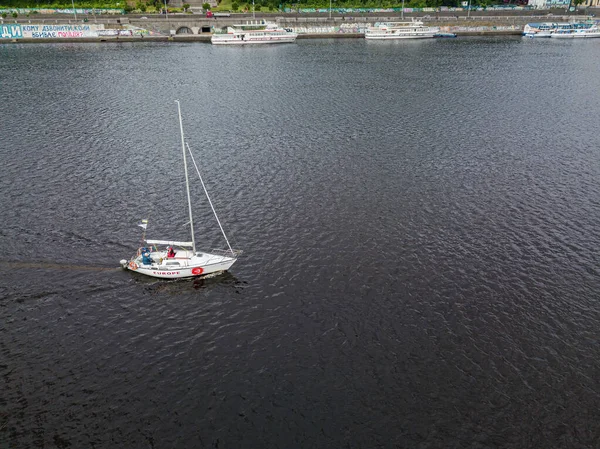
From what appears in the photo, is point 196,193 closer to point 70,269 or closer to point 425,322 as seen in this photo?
point 70,269

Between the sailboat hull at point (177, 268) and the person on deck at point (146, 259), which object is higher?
the person on deck at point (146, 259)

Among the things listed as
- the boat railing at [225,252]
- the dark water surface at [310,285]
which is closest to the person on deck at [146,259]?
the dark water surface at [310,285]

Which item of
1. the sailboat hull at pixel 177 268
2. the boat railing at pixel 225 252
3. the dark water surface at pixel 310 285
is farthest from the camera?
the boat railing at pixel 225 252

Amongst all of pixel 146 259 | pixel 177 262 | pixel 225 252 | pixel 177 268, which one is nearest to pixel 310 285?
pixel 225 252

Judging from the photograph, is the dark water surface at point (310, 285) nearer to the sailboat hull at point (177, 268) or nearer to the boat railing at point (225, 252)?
the sailboat hull at point (177, 268)

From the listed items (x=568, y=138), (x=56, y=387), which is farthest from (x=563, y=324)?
(x=568, y=138)

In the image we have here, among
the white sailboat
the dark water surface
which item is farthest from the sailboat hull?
the dark water surface

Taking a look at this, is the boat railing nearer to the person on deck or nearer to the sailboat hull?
the sailboat hull

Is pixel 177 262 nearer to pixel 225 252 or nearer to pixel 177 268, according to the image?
pixel 177 268

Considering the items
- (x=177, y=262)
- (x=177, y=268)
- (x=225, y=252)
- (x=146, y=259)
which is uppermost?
(x=146, y=259)
